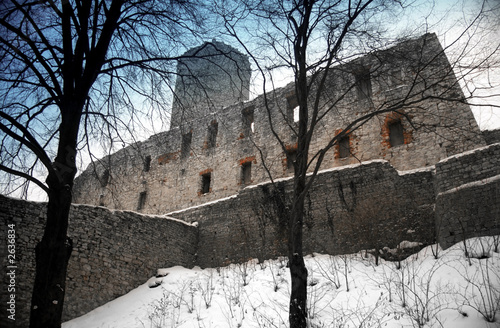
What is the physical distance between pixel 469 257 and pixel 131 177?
753 inches

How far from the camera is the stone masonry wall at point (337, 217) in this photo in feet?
28.0

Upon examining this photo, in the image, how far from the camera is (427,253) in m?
6.82

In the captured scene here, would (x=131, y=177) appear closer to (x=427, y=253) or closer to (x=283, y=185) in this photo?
(x=283, y=185)

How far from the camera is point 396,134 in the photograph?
523 inches

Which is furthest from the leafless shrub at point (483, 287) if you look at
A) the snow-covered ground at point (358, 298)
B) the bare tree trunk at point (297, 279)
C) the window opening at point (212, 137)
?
the window opening at point (212, 137)

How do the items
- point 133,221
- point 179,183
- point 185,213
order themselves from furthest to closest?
point 179,183
point 185,213
point 133,221

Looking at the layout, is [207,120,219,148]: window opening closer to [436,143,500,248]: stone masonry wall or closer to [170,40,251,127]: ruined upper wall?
[170,40,251,127]: ruined upper wall

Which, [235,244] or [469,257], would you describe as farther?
[235,244]

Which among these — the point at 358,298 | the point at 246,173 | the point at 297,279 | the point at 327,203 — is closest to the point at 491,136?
the point at 327,203

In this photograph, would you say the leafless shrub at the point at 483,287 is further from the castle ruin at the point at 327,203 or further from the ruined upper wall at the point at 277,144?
the ruined upper wall at the point at 277,144

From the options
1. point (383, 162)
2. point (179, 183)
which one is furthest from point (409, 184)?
point (179, 183)

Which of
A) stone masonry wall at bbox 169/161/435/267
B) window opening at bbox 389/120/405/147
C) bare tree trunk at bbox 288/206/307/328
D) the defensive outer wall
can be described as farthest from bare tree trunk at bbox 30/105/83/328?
window opening at bbox 389/120/405/147

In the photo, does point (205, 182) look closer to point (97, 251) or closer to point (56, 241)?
point (97, 251)

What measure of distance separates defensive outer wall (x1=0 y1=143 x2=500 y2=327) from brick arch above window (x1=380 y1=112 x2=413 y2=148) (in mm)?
3940
